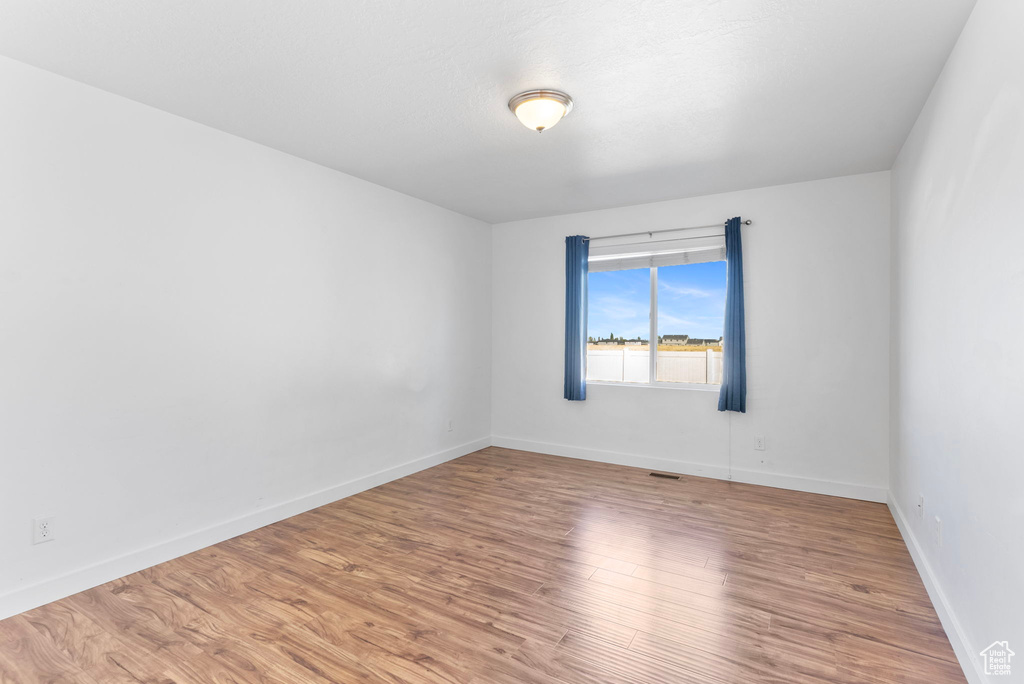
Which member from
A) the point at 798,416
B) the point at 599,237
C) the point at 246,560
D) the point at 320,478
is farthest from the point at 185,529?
the point at 798,416

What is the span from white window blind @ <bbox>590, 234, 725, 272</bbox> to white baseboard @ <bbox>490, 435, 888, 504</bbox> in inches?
75.0

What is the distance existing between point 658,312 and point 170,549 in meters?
4.29

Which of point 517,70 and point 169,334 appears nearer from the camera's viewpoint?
point 517,70

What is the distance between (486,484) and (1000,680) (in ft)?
10.8

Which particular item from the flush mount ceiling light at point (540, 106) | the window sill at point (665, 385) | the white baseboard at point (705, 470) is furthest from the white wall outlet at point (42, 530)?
the window sill at point (665, 385)

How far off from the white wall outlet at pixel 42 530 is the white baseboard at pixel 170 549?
0.20 meters

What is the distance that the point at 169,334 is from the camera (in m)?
2.89

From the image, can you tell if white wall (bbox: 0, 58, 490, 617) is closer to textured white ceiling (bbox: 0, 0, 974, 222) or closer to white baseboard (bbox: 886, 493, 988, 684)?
textured white ceiling (bbox: 0, 0, 974, 222)

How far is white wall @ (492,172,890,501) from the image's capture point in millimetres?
3943

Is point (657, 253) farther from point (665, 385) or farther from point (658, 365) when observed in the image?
point (665, 385)

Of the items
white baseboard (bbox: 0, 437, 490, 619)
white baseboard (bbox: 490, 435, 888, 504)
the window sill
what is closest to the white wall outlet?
white baseboard (bbox: 0, 437, 490, 619)

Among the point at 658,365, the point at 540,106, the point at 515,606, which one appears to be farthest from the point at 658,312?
the point at 515,606

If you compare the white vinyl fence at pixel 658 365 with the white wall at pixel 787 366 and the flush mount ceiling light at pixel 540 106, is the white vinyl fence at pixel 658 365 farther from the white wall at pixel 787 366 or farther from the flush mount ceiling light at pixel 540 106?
the flush mount ceiling light at pixel 540 106

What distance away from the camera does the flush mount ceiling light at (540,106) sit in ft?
8.54
